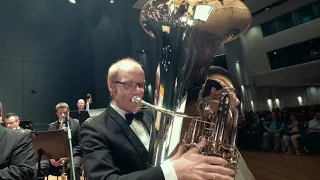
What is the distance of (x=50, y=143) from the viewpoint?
2.50 metres

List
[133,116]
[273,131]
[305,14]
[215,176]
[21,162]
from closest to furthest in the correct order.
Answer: [215,176]
[133,116]
[21,162]
[305,14]
[273,131]

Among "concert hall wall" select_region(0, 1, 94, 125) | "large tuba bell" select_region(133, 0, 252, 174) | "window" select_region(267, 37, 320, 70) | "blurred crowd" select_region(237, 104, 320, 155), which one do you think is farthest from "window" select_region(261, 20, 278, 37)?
"concert hall wall" select_region(0, 1, 94, 125)

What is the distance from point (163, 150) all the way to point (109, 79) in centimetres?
47

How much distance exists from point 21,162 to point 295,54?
9.94 feet

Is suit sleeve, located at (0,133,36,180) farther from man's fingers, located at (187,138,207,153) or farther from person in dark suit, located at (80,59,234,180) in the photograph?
man's fingers, located at (187,138,207,153)

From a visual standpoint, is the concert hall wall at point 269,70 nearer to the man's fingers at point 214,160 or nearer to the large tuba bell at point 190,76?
the large tuba bell at point 190,76

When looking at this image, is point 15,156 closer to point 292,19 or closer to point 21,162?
point 21,162

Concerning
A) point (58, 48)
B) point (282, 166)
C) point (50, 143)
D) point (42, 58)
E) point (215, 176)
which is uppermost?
point (58, 48)

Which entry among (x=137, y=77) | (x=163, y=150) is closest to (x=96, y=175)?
(x=163, y=150)

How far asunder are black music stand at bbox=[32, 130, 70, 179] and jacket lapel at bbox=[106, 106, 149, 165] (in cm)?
168

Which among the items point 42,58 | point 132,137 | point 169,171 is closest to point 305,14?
point 132,137

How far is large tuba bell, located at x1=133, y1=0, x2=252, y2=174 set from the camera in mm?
801

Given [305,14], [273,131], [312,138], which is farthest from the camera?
[273,131]

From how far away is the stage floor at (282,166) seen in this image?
2971mm
